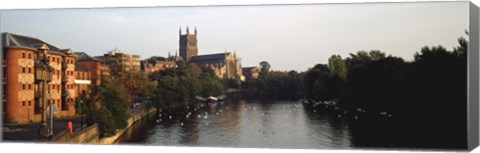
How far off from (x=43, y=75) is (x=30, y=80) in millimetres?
965

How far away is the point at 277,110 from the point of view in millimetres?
12891

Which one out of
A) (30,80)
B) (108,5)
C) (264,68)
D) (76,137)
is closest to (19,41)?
(30,80)

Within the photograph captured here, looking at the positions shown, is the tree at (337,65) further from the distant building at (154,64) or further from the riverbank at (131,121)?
the riverbank at (131,121)

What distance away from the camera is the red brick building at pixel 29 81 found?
1233 centimetres

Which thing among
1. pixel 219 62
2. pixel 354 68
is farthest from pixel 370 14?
pixel 219 62

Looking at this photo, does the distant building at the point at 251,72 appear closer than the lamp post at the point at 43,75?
No

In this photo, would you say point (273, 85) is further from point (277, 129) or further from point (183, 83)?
point (183, 83)

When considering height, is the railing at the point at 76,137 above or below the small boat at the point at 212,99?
below

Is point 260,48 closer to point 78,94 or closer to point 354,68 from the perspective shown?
point 354,68

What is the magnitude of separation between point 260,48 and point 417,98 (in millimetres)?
3092

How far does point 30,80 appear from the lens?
12.4 m

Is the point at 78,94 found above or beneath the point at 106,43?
beneath

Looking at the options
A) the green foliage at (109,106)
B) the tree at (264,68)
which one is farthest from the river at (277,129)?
the tree at (264,68)

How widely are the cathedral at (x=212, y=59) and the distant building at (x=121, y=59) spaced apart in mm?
931
